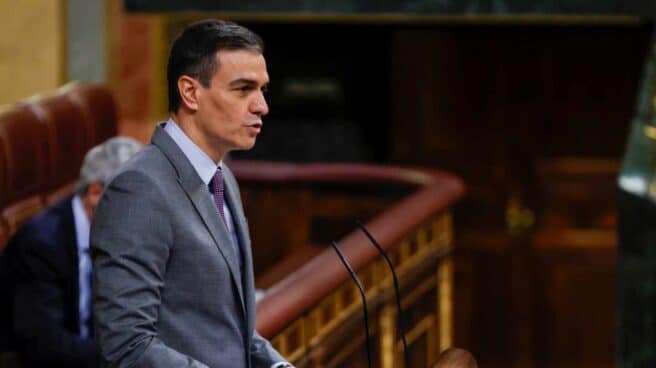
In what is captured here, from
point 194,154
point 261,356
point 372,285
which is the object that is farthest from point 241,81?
point 372,285

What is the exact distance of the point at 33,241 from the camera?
403 cm

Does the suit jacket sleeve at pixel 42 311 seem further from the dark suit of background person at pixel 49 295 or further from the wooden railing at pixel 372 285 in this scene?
the wooden railing at pixel 372 285

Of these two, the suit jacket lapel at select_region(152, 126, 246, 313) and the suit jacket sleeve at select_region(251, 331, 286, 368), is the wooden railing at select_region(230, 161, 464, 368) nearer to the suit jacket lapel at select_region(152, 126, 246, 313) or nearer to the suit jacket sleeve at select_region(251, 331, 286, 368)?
the suit jacket sleeve at select_region(251, 331, 286, 368)

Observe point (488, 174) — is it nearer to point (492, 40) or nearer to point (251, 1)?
point (492, 40)

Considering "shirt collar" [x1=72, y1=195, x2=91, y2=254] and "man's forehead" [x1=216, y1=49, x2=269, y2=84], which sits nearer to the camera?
"man's forehead" [x1=216, y1=49, x2=269, y2=84]

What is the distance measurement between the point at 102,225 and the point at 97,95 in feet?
13.7

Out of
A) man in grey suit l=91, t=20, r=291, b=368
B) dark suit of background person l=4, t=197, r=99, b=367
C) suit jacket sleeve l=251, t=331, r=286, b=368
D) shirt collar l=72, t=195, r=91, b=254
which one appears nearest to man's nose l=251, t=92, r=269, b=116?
man in grey suit l=91, t=20, r=291, b=368

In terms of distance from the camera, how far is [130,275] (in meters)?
1.97

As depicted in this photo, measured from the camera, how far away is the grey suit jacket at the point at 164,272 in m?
1.98

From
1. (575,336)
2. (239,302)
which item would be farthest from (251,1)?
(239,302)

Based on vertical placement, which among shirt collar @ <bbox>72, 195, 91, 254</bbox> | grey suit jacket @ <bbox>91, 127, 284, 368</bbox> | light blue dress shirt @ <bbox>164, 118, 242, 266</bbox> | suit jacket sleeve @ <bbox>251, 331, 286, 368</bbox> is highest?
light blue dress shirt @ <bbox>164, 118, 242, 266</bbox>

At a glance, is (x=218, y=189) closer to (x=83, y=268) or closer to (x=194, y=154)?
(x=194, y=154)

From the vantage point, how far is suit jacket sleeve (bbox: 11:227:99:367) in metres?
3.90

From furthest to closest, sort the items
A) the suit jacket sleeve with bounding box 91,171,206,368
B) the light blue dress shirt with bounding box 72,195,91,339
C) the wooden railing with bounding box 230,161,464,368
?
the light blue dress shirt with bounding box 72,195,91,339 < the wooden railing with bounding box 230,161,464,368 < the suit jacket sleeve with bounding box 91,171,206,368
